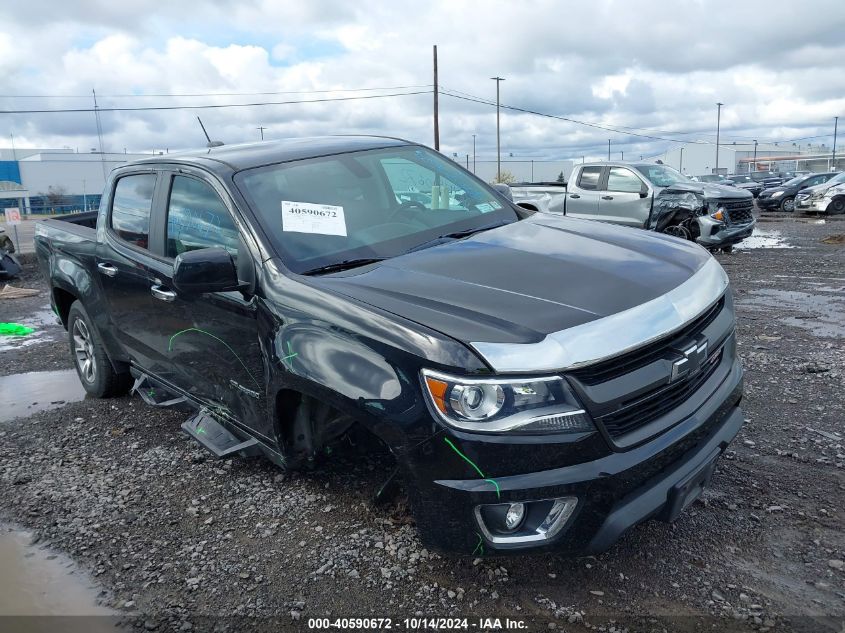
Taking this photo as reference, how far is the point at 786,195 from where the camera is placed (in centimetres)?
2589

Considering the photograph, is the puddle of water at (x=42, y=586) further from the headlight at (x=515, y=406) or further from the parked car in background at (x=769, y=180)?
the parked car in background at (x=769, y=180)

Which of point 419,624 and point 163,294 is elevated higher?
point 163,294

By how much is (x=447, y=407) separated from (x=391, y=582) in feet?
3.09

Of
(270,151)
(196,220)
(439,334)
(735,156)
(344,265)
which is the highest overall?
(270,151)

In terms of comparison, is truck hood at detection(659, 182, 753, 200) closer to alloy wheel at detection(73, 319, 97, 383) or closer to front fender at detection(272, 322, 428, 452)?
alloy wheel at detection(73, 319, 97, 383)

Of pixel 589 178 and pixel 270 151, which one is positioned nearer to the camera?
pixel 270 151

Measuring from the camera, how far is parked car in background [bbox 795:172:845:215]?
21.3 metres

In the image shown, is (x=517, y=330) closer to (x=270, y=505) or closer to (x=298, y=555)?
(x=298, y=555)

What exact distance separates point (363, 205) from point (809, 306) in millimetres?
6278

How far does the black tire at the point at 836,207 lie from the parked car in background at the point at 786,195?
3.47 metres

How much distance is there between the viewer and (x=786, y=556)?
2668 mm

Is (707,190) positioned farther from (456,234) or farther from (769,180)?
(769,180)

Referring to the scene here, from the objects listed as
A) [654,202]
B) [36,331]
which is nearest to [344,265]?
[36,331]

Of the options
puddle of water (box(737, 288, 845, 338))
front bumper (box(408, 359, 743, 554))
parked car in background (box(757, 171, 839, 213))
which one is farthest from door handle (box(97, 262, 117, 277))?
parked car in background (box(757, 171, 839, 213))
